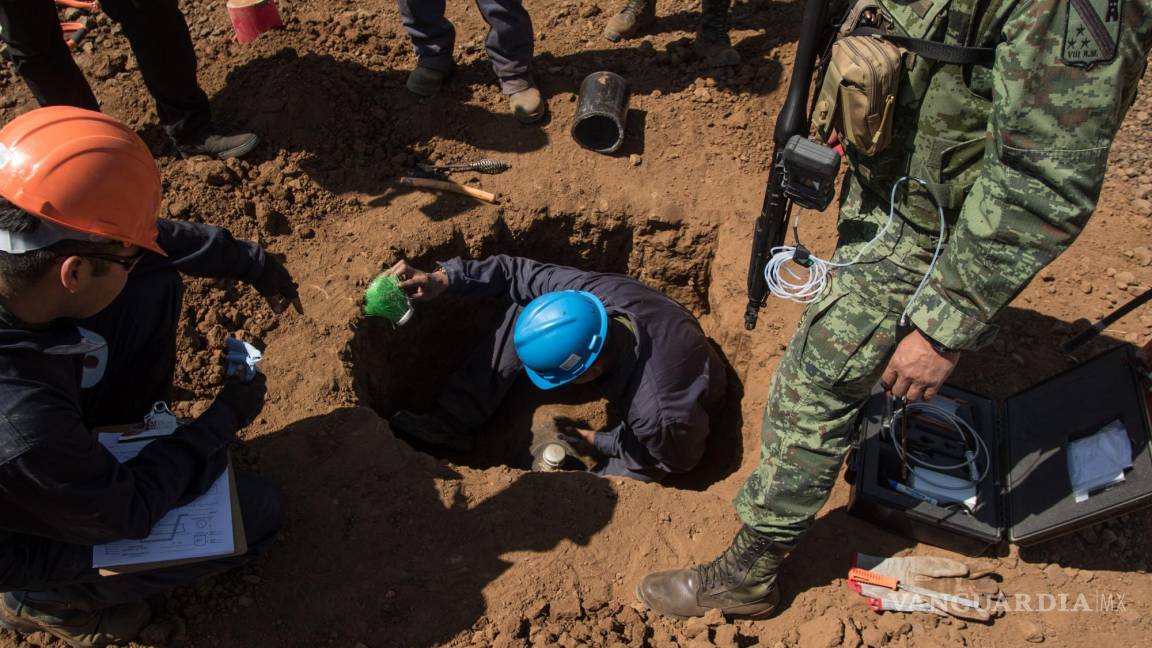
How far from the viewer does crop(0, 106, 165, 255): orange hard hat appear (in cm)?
195

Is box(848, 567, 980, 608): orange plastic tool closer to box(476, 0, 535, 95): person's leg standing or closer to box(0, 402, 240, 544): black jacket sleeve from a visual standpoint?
box(0, 402, 240, 544): black jacket sleeve

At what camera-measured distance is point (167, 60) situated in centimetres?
377

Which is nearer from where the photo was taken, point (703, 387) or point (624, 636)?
point (624, 636)

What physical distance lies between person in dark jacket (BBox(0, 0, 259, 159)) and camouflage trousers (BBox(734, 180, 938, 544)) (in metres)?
3.06

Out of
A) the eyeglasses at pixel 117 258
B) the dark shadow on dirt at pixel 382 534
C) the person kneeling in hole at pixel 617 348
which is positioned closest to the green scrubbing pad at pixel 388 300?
the person kneeling in hole at pixel 617 348

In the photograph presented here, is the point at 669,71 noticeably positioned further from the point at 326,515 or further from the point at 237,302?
the point at 326,515

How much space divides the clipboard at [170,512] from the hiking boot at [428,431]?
1368mm

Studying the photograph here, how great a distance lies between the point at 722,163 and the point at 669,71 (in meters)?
0.81

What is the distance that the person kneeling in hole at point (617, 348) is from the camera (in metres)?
3.22

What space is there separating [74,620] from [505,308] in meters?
2.62

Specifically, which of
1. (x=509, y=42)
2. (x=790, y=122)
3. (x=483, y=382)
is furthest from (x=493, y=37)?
(x=790, y=122)

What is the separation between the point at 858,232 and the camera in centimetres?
242

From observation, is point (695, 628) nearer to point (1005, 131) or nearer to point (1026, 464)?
point (1026, 464)

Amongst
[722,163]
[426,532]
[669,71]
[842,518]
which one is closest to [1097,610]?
[842,518]
